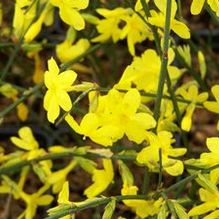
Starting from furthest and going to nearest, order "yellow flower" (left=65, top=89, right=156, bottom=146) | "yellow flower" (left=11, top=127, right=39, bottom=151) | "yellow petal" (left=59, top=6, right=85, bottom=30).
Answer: "yellow flower" (left=11, top=127, right=39, bottom=151), "yellow petal" (left=59, top=6, right=85, bottom=30), "yellow flower" (left=65, top=89, right=156, bottom=146)

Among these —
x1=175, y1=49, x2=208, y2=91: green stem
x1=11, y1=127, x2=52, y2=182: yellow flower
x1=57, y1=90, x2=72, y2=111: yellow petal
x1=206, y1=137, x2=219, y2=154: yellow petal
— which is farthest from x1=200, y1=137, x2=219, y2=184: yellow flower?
x1=11, y1=127, x2=52, y2=182: yellow flower

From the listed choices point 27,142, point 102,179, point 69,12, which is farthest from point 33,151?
point 69,12

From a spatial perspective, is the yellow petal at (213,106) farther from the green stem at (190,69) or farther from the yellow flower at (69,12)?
the yellow flower at (69,12)

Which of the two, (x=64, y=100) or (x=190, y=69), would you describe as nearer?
(x=64, y=100)

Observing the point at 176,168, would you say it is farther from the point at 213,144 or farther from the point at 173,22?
the point at 173,22

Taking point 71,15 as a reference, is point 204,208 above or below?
below

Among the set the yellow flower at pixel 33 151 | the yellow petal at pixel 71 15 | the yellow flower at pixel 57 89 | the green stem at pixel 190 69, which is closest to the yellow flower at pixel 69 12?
the yellow petal at pixel 71 15

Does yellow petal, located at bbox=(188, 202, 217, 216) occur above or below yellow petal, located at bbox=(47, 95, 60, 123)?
below

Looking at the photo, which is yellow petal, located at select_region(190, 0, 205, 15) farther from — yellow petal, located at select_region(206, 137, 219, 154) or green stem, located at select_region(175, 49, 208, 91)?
green stem, located at select_region(175, 49, 208, 91)
